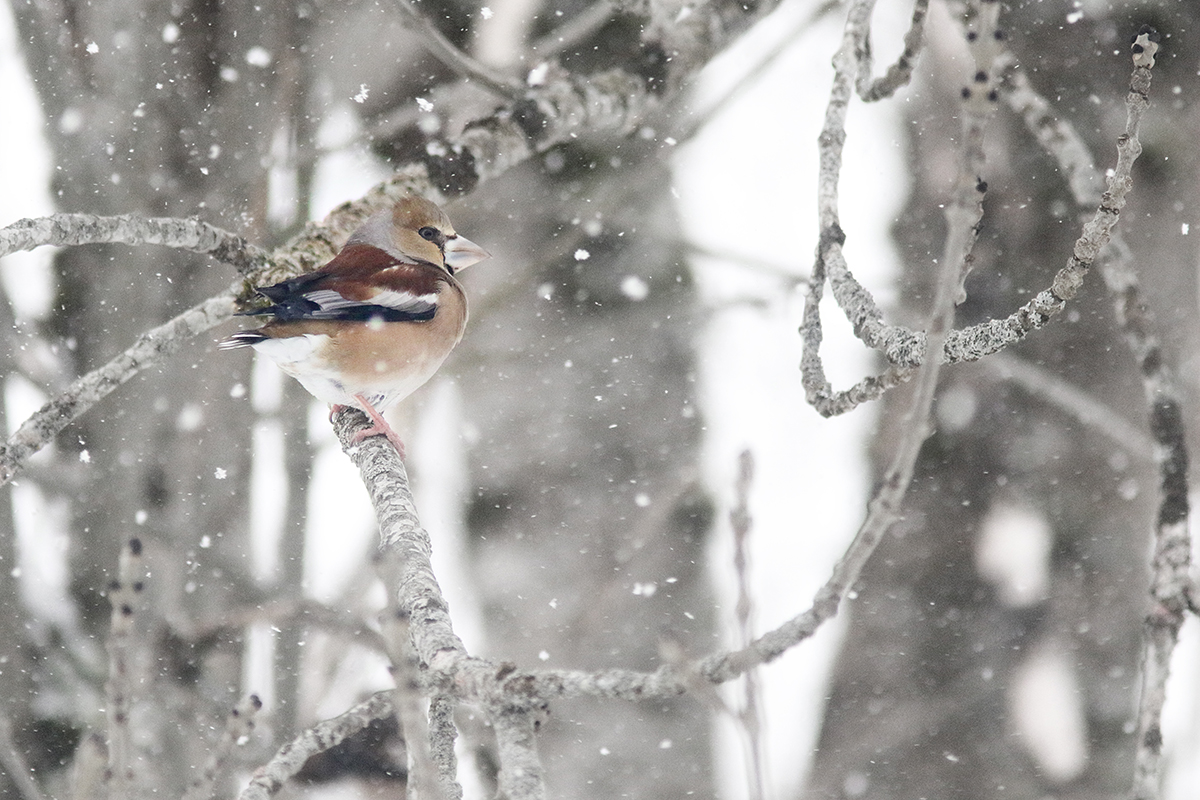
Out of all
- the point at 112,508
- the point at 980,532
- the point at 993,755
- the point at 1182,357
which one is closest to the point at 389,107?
the point at 112,508

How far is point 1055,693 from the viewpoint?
652 centimetres

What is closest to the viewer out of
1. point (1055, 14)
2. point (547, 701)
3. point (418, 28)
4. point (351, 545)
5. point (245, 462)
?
point (547, 701)

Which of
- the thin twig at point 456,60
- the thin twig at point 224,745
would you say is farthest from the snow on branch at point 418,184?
the thin twig at point 224,745

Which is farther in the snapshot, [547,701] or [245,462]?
[245,462]

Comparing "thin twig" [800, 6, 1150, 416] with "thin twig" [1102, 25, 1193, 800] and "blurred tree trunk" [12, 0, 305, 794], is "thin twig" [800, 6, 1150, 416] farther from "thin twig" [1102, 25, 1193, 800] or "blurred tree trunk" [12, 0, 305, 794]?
"blurred tree trunk" [12, 0, 305, 794]

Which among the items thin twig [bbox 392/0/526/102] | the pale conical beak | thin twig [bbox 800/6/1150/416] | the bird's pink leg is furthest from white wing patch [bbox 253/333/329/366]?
thin twig [bbox 800/6/1150/416]

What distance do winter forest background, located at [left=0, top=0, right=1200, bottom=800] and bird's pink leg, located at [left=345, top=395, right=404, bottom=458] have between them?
4.75 feet

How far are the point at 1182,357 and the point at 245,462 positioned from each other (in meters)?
5.60

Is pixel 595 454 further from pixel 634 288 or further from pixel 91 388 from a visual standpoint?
pixel 91 388

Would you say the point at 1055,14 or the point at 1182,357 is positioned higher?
the point at 1055,14

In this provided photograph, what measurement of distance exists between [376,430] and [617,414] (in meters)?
3.93

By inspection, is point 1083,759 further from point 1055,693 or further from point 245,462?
point 245,462

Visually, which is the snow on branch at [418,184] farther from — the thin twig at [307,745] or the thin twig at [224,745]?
the thin twig at [224,745]

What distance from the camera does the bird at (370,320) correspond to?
3.25 m
